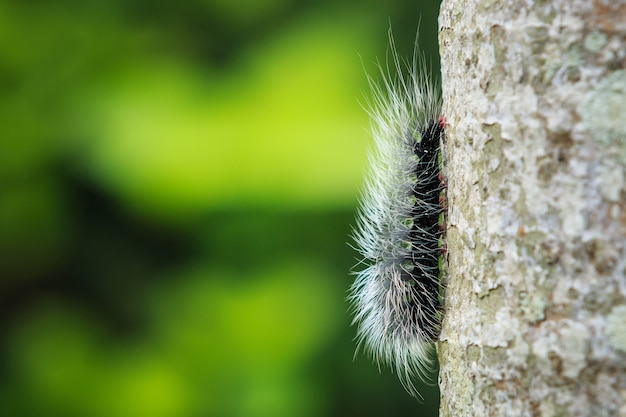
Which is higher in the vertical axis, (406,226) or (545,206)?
(545,206)

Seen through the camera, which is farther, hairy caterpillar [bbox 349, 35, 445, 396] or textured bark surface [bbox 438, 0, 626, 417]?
hairy caterpillar [bbox 349, 35, 445, 396]

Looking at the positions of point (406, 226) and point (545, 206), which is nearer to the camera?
point (545, 206)

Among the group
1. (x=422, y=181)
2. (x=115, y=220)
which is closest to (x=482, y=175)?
(x=422, y=181)

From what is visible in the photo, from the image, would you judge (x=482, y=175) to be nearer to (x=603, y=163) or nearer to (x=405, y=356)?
(x=603, y=163)

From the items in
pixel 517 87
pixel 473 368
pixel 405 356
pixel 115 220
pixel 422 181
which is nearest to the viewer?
pixel 517 87
